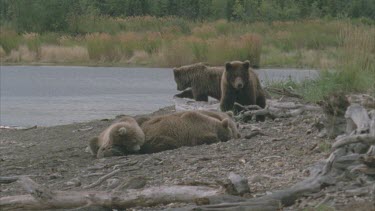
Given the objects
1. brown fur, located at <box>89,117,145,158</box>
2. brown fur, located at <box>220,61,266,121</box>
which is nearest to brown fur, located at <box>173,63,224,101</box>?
brown fur, located at <box>220,61,266,121</box>

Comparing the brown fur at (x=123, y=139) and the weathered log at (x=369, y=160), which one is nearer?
the weathered log at (x=369, y=160)

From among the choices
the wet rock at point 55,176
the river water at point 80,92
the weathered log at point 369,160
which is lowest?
the river water at point 80,92

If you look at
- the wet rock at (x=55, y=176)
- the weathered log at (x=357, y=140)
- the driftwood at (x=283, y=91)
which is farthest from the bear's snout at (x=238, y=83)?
the weathered log at (x=357, y=140)

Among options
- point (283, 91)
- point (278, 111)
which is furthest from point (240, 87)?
point (283, 91)

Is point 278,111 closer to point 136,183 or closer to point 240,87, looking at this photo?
point 240,87

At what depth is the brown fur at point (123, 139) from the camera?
970 centimetres

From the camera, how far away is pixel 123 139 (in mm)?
9820

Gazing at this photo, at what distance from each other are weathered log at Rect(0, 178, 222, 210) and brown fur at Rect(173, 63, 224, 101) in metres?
9.26

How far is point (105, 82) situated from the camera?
30.0 meters

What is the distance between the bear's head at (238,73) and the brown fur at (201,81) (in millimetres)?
2477

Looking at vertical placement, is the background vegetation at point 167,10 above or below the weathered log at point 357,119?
below

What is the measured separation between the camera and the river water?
20234mm

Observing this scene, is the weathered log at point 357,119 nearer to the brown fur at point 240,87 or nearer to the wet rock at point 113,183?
the wet rock at point 113,183

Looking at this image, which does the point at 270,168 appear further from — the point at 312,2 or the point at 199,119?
the point at 312,2
